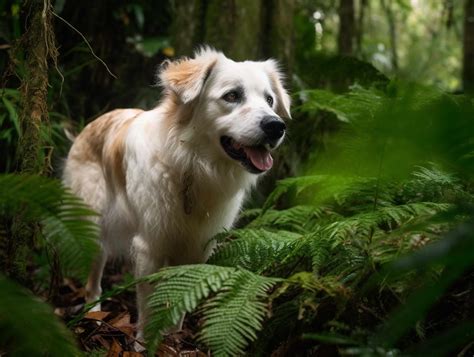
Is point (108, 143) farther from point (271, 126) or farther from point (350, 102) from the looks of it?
point (350, 102)

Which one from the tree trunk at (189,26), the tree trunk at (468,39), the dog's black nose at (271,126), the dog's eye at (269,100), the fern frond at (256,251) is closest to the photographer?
the fern frond at (256,251)

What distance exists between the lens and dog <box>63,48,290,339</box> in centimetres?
338

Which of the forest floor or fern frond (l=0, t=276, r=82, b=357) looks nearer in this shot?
fern frond (l=0, t=276, r=82, b=357)

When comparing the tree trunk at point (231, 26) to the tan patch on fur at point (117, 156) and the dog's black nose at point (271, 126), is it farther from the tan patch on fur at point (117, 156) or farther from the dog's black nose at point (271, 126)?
the dog's black nose at point (271, 126)

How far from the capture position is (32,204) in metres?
1.49

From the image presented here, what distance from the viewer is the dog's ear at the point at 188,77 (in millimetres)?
3490

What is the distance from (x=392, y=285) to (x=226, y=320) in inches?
30.5

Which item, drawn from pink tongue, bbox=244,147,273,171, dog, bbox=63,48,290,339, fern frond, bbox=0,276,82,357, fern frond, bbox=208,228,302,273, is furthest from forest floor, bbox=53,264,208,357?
pink tongue, bbox=244,147,273,171

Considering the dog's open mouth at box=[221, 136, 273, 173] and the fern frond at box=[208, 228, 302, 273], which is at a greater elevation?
the dog's open mouth at box=[221, 136, 273, 173]

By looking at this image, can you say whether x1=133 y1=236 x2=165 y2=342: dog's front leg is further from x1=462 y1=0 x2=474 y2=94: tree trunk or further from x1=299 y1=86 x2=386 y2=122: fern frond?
x1=462 y1=0 x2=474 y2=94: tree trunk

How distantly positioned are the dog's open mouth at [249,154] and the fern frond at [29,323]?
2044 millimetres

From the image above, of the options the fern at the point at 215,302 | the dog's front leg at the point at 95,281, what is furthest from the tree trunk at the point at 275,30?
the fern at the point at 215,302

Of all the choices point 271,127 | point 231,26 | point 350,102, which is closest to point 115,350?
point 271,127

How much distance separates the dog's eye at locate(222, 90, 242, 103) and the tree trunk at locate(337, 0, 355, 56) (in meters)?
4.52
